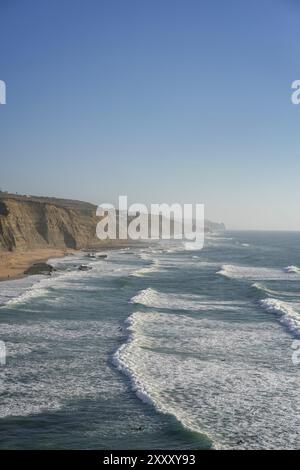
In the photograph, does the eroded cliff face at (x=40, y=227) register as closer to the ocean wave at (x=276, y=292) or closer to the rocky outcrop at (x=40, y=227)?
the rocky outcrop at (x=40, y=227)

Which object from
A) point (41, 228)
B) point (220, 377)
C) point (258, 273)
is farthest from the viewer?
point (41, 228)

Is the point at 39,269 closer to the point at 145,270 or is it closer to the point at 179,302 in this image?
the point at 145,270

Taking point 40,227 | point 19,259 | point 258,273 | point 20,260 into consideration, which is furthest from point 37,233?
point 258,273

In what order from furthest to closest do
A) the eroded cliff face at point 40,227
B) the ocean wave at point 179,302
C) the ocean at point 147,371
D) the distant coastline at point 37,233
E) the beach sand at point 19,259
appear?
the eroded cliff face at point 40,227 < the distant coastline at point 37,233 < the beach sand at point 19,259 < the ocean wave at point 179,302 < the ocean at point 147,371

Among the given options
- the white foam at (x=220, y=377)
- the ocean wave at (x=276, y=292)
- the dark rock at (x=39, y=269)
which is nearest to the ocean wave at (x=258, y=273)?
the ocean wave at (x=276, y=292)

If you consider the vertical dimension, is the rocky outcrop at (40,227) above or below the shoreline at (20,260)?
above

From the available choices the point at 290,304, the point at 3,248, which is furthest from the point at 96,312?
the point at 3,248
